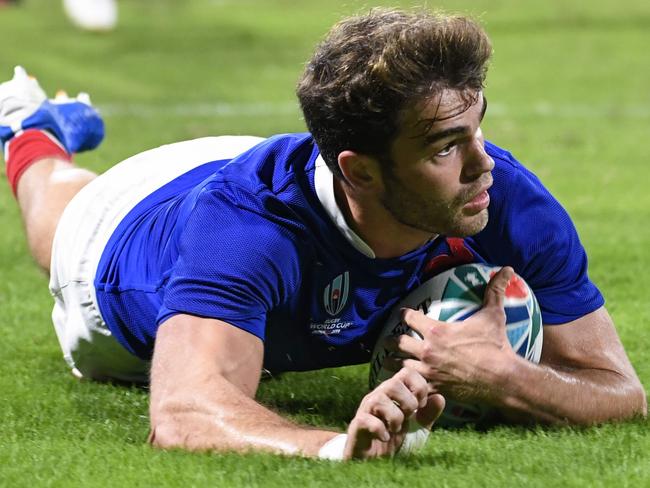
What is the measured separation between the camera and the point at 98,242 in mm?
5422

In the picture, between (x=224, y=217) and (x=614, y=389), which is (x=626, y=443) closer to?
(x=614, y=389)

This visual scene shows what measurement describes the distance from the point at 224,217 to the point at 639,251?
3948mm

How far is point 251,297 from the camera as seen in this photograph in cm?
413

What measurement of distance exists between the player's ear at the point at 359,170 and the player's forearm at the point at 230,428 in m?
0.73

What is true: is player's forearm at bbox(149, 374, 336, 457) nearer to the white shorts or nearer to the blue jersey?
the blue jersey

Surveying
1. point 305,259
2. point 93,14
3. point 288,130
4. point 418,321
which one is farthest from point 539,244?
point 93,14

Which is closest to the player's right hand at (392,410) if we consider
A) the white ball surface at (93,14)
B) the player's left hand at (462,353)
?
the player's left hand at (462,353)

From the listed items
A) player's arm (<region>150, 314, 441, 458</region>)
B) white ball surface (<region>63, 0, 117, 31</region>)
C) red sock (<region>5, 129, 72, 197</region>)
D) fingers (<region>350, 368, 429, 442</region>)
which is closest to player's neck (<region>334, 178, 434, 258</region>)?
player's arm (<region>150, 314, 441, 458</region>)

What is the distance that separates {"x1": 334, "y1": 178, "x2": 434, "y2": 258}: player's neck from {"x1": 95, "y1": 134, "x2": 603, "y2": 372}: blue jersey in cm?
3

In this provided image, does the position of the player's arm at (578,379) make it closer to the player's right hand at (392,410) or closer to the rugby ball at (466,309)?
the rugby ball at (466,309)

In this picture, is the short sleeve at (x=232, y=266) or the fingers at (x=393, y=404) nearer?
the fingers at (x=393, y=404)

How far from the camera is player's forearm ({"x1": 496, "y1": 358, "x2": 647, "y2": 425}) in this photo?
429cm

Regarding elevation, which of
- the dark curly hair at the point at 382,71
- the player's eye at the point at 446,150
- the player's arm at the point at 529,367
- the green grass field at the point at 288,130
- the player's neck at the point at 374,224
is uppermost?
the dark curly hair at the point at 382,71

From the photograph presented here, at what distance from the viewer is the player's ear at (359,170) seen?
4.18m
